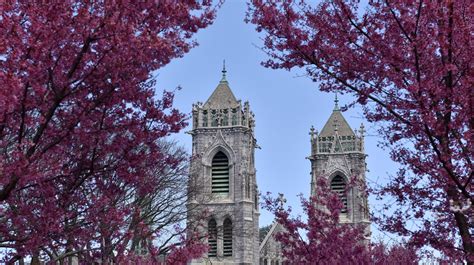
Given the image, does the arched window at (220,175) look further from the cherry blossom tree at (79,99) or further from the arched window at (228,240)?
the cherry blossom tree at (79,99)

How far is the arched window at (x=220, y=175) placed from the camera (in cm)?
4425

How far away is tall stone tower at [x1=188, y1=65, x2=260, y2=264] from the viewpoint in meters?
42.3

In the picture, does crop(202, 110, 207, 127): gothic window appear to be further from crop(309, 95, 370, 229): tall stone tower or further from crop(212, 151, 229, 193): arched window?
crop(309, 95, 370, 229): tall stone tower

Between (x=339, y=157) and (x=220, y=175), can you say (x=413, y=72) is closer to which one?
(x=220, y=175)

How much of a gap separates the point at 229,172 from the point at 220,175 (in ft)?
2.40

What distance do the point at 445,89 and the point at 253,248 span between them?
37030mm

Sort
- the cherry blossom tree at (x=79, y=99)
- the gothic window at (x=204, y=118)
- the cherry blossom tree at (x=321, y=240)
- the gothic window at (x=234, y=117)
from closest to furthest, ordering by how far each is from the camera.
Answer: the cherry blossom tree at (x=79, y=99), the cherry blossom tree at (x=321, y=240), the gothic window at (x=234, y=117), the gothic window at (x=204, y=118)

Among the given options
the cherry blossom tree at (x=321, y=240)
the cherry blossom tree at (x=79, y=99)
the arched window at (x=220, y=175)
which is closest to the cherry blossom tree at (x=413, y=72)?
the cherry blossom tree at (x=79, y=99)

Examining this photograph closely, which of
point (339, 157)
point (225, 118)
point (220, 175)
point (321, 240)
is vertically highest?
point (225, 118)

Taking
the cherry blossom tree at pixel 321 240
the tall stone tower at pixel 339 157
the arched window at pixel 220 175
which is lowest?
the cherry blossom tree at pixel 321 240

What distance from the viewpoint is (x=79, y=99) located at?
774 centimetres

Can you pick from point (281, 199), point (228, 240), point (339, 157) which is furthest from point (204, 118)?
point (281, 199)

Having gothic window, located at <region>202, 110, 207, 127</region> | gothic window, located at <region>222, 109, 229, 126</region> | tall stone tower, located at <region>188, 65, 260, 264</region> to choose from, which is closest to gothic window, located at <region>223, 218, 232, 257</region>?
tall stone tower, located at <region>188, 65, 260, 264</region>

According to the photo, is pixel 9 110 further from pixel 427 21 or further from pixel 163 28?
pixel 427 21
